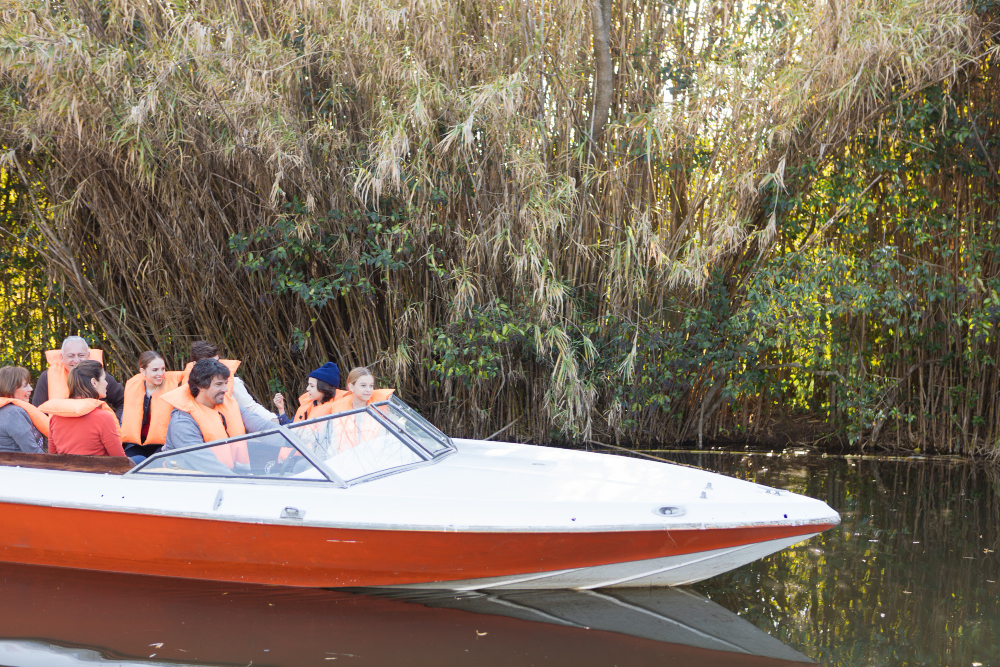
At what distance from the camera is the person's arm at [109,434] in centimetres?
336

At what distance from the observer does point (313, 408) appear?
3908mm

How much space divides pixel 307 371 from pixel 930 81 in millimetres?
4810

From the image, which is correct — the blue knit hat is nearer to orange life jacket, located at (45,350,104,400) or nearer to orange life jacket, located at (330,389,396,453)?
orange life jacket, located at (330,389,396,453)

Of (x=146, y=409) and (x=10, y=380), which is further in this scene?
(x=146, y=409)

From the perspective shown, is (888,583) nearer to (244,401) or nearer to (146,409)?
(244,401)

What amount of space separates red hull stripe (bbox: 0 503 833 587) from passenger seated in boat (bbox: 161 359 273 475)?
24 cm

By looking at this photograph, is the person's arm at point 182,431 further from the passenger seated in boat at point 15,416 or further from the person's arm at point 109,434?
the passenger seated in boat at point 15,416

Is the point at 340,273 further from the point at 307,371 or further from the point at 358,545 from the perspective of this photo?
the point at 358,545

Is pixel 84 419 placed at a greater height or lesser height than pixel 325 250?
lesser

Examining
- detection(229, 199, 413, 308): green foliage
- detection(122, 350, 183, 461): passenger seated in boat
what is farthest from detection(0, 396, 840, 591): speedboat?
detection(229, 199, 413, 308): green foliage

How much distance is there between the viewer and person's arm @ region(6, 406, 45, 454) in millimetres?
3475

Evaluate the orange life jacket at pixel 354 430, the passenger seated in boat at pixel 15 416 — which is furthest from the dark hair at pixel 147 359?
the orange life jacket at pixel 354 430

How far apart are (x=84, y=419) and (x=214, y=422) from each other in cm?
63

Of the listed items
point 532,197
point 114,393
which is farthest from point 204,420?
point 532,197
